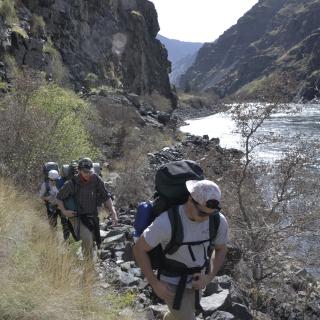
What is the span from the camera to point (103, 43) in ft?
196

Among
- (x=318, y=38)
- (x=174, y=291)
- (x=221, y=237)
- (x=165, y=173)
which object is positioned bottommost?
(x=174, y=291)

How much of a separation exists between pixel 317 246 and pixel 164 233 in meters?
10.8

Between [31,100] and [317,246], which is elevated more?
[31,100]

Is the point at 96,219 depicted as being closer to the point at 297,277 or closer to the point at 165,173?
the point at 165,173

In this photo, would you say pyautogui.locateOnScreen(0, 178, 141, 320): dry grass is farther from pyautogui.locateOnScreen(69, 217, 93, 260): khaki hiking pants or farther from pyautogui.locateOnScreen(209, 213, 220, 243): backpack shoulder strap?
pyautogui.locateOnScreen(209, 213, 220, 243): backpack shoulder strap

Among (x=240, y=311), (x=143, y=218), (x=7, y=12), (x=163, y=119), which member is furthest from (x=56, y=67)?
(x=143, y=218)

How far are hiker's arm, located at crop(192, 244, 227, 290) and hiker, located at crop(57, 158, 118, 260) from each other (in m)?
3.11

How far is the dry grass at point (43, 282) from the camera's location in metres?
4.64

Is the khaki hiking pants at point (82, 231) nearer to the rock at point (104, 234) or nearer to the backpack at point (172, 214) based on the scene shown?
the backpack at point (172, 214)

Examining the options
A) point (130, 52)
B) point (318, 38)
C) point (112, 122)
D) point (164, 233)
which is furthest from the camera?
point (318, 38)

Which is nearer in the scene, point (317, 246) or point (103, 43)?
point (317, 246)

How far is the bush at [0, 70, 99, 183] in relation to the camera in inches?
536

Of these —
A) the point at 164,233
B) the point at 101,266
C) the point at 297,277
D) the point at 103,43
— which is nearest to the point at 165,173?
the point at 164,233

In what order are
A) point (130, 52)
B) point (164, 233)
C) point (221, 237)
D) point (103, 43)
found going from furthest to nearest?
point (130, 52)
point (103, 43)
point (221, 237)
point (164, 233)
